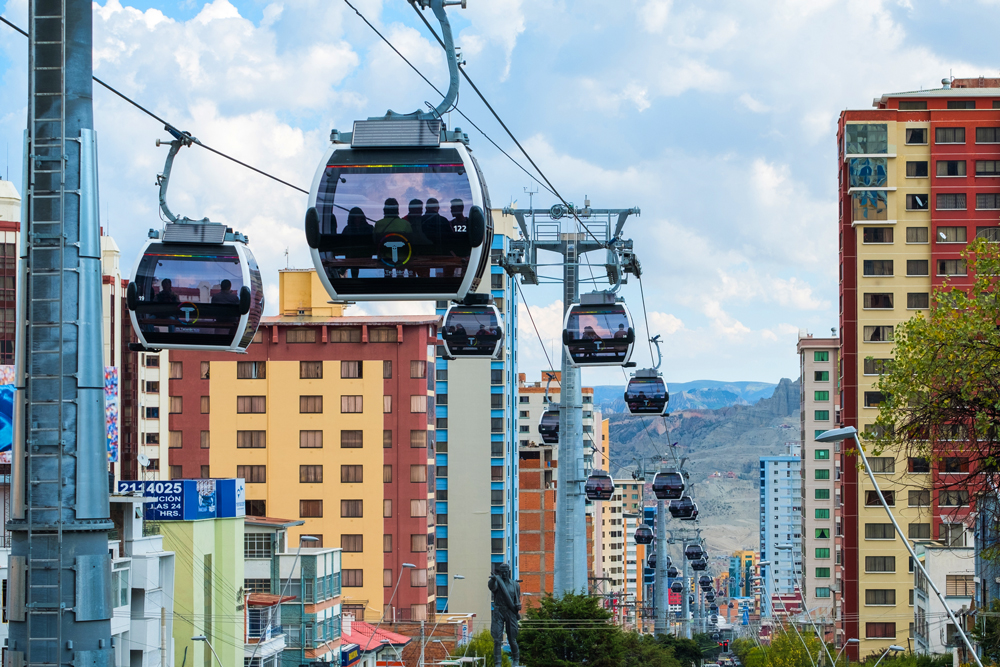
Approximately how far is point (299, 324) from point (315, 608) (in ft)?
116

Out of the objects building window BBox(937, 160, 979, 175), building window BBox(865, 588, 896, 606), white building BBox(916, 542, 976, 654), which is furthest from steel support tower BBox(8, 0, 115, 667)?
building window BBox(937, 160, 979, 175)

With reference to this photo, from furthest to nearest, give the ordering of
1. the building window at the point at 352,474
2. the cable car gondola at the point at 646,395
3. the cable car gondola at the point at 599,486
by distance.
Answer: the building window at the point at 352,474 < the cable car gondola at the point at 599,486 < the cable car gondola at the point at 646,395

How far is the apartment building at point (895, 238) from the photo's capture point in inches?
3482

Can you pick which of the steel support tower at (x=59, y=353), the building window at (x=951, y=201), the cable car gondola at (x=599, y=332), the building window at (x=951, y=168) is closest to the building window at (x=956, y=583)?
the building window at (x=951, y=201)

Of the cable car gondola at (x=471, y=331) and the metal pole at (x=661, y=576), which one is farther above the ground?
the cable car gondola at (x=471, y=331)

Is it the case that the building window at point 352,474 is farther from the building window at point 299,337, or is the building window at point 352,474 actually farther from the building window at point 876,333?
the building window at point 876,333

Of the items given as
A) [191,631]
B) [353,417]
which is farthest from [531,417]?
[191,631]

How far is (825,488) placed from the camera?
138 metres

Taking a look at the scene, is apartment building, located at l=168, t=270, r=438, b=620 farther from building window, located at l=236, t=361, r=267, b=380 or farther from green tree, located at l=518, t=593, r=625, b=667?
green tree, located at l=518, t=593, r=625, b=667

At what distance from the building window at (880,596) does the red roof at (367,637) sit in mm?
28803

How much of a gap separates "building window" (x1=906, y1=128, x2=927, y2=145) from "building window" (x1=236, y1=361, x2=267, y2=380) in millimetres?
45025

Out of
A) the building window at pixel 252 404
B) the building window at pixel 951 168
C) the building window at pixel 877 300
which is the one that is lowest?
the building window at pixel 252 404

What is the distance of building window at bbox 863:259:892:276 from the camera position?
9100cm

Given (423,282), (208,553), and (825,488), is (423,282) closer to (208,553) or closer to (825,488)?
(208,553)
